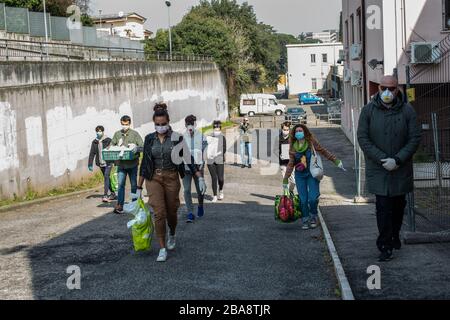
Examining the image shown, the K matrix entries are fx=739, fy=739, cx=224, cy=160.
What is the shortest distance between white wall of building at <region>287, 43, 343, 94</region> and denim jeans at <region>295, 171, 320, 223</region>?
88.6 metres

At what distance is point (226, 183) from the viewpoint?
21406 mm

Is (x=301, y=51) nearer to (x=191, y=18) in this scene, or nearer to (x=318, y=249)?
(x=191, y=18)

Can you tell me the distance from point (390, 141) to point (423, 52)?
11662 millimetres

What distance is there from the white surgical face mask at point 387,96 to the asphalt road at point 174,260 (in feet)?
6.60

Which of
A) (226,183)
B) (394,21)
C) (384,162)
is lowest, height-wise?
(226,183)

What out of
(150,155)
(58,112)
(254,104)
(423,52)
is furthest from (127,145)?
(254,104)

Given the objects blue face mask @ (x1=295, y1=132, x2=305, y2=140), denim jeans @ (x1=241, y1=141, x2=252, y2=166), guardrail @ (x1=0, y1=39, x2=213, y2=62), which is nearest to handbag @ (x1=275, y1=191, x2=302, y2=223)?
blue face mask @ (x1=295, y1=132, x2=305, y2=140)

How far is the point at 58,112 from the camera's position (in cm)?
2014

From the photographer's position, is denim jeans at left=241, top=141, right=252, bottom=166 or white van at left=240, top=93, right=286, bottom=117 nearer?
denim jeans at left=241, top=141, right=252, bottom=166

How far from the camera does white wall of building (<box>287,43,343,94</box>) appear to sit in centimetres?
9856

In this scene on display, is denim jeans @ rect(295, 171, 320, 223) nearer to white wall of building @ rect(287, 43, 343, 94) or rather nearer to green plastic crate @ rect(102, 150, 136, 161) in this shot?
green plastic crate @ rect(102, 150, 136, 161)

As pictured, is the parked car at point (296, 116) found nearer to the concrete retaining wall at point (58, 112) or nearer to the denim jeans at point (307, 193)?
the concrete retaining wall at point (58, 112)

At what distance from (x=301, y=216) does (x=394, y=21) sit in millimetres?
10673
